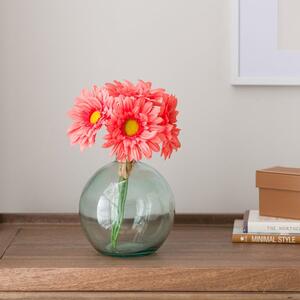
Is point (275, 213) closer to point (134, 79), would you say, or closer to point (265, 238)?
point (265, 238)

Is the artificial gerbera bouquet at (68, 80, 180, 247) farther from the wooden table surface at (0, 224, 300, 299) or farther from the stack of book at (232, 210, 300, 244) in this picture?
the stack of book at (232, 210, 300, 244)

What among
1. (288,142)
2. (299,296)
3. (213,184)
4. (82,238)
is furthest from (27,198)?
(299,296)

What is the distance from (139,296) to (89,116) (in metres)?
0.35

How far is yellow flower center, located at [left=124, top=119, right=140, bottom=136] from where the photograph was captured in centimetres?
138

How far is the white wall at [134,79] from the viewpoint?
182cm

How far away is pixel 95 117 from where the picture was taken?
1394 millimetres

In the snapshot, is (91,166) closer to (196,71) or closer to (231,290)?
(196,71)

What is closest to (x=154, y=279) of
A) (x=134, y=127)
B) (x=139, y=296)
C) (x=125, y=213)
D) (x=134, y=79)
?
(x=139, y=296)

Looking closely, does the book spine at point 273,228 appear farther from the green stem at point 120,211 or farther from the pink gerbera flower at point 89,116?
the pink gerbera flower at point 89,116

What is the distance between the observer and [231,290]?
4.28 ft

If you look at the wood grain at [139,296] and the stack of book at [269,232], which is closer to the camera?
the wood grain at [139,296]

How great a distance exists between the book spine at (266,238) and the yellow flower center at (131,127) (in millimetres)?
332

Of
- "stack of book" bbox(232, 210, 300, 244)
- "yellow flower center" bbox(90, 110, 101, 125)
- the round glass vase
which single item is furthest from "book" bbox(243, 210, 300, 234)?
"yellow flower center" bbox(90, 110, 101, 125)

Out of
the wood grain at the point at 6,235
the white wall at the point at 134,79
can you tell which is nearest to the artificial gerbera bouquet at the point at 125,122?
the wood grain at the point at 6,235
